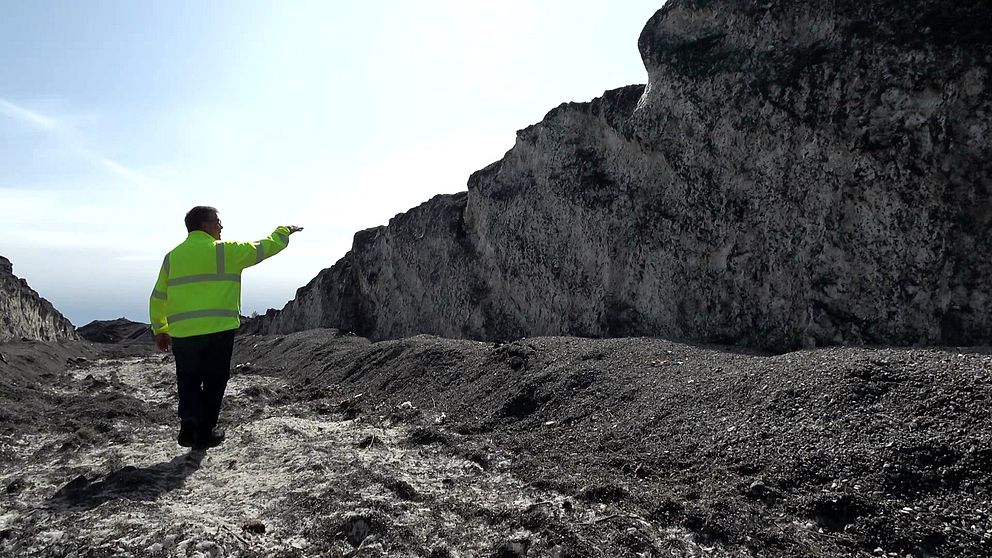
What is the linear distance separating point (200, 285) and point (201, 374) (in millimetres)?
783

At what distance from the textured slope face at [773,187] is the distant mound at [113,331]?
32.1 m

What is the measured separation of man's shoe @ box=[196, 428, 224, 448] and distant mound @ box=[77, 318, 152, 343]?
35440 mm

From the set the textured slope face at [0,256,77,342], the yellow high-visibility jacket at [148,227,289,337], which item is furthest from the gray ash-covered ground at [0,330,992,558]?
the textured slope face at [0,256,77,342]

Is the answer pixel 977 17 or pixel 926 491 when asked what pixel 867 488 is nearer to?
pixel 926 491

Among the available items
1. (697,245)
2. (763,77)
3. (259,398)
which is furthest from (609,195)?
(259,398)

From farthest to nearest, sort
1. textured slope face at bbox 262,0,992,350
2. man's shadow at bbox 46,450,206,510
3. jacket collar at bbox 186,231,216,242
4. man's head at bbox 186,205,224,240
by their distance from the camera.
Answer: textured slope face at bbox 262,0,992,350
man's head at bbox 186,205,224,240
jacket collar at bbox 186,231,216,242
man's shadow at bbox 46,450,206,510

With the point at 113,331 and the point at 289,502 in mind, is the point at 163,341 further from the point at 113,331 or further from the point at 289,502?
the point at 113,331

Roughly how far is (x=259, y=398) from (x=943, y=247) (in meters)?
8.93

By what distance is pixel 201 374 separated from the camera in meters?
4.96

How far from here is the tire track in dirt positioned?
290 cm

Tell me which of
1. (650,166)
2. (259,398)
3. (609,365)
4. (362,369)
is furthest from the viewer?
(650,166)

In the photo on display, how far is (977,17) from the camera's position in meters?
6.87

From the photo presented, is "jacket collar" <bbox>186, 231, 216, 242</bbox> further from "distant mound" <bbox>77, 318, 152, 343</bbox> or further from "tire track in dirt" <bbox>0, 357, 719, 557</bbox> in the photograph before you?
"distant mound" <bbox>77, 318, 152, 343</bbox>

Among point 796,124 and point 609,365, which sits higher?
point 796,124
